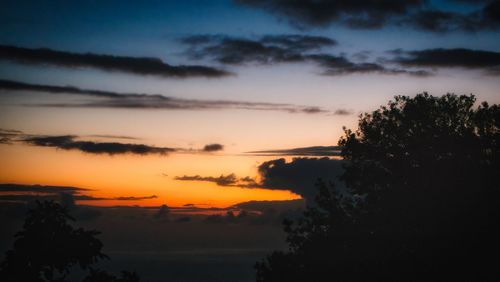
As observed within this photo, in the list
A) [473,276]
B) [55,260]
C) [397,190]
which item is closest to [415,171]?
[397,190]

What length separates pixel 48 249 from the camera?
23250 millimetres

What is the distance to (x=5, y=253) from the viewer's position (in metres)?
23.5

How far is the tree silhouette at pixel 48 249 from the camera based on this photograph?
23156 mm

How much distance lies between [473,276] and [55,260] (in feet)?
72.0

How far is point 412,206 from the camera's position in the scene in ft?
115

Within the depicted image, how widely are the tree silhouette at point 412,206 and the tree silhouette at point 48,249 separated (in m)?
17.2

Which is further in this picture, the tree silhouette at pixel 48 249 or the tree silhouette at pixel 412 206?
the tree silhouette at pixel 412 206

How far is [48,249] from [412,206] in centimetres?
2064

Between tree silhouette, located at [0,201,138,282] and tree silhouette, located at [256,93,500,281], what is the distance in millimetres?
17205

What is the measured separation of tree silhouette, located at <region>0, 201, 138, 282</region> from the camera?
23156mm

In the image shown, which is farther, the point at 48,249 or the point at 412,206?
the point at 412,206

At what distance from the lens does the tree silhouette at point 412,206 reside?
33531 millimetres

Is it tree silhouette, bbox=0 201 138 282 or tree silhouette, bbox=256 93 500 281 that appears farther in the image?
tree silhouette, bbox=256 93 500 281

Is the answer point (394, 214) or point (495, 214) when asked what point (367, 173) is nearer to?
point (394, 214)
